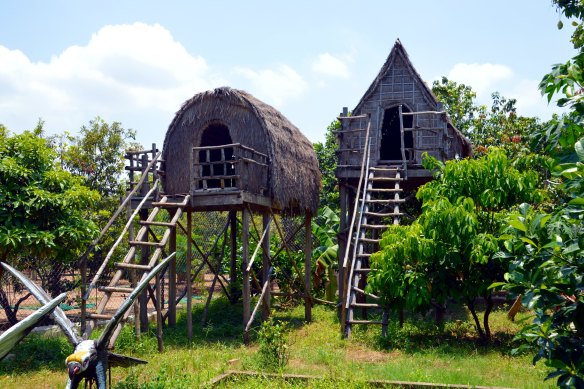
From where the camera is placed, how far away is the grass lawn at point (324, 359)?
7.79 meters

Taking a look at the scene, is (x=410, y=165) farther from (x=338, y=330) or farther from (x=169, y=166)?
(x=169, y=166)

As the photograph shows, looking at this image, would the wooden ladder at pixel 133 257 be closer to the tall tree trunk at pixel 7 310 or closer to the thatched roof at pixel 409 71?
the tall tree trunk at pixel 7 310

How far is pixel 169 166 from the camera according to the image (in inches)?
517

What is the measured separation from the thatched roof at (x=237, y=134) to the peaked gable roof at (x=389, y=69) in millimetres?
2193

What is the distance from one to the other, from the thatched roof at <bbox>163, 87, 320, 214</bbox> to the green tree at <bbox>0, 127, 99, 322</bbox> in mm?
2615

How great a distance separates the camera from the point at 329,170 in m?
21.3

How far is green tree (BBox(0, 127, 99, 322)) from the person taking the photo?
9.69m

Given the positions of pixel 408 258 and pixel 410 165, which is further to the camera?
pixel 410 165

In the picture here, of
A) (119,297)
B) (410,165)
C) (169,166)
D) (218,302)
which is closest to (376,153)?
(410,165)

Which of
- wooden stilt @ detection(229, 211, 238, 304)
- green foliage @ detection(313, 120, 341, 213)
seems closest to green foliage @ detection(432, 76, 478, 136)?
green foliage @ detection(313, 120, 341, 213)

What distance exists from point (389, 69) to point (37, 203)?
8120mm

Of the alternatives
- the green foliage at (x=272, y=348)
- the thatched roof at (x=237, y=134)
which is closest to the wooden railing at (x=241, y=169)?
the thatched roof at (x=237, y=134)

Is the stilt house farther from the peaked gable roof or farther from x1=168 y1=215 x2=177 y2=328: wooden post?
x1=168 y1=215 x2=177 y2=328: wooden post

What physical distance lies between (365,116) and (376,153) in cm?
85
